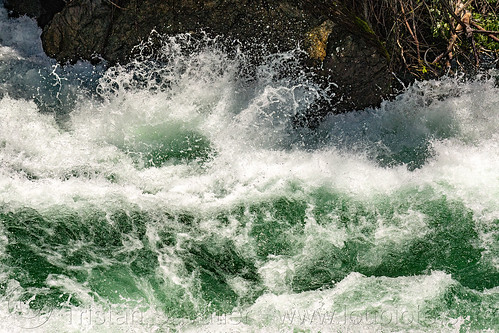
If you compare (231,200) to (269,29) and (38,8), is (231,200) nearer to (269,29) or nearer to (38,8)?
(269,29)

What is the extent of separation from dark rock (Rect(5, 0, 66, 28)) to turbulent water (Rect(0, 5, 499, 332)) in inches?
6.3

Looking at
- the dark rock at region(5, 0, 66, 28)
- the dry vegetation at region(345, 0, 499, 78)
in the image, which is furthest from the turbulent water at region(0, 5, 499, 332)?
the dry vegetation at region(345, 0, 499, 78)

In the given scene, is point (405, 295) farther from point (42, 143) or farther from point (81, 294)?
point (42, 143)

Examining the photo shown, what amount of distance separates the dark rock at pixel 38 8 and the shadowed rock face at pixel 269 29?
458 millimetres

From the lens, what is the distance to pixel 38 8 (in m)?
6.53

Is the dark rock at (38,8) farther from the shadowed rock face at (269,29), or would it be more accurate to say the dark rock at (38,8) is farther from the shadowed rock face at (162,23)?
the shadowed rock face at (269,29)

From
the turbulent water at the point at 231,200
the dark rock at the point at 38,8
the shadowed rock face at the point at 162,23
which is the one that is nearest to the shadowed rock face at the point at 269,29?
the shadowed rock face at the point at 162,23

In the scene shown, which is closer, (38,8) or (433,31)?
(433,31)

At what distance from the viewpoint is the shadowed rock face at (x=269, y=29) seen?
5.76 metres

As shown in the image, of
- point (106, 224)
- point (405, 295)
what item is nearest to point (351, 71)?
point (405, 295)

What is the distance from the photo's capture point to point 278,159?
566cm

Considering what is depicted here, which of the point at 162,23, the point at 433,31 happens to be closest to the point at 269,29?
the point at 162,23

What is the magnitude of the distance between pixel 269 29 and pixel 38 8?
2790 mm

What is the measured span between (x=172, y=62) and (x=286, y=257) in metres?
2.48
